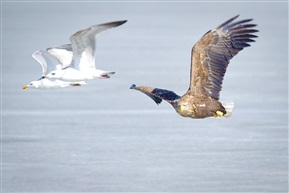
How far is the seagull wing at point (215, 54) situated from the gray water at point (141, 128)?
1098 millimetres

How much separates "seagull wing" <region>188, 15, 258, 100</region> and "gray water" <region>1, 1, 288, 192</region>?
1098 mm

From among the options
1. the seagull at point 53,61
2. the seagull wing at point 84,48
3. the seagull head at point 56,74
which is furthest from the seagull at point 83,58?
the seagull at point 53,61

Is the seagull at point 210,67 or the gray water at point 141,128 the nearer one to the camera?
the seagull at point 210,67

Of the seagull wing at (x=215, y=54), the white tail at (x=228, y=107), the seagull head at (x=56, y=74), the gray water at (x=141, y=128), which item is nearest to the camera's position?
the seagull wing at (x=215, y=54)

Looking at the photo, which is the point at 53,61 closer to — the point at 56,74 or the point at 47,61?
the point at 47,61

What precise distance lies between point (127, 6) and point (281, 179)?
20.7 m

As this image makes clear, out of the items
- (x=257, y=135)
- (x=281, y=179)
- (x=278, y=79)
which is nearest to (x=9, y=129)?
(x=257, y=135)

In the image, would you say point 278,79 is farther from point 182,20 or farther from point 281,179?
point 182,20

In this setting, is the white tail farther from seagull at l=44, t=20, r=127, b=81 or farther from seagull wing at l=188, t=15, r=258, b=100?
seagull at l=44, t=20, r=127, b=81

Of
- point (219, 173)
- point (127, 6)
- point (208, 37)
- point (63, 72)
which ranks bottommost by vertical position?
point (127, 6)

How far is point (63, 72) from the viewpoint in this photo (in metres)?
11.5

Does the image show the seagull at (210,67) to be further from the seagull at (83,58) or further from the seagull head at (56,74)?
the seagull head at (56,74)

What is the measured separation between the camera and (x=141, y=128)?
1270 centimetres

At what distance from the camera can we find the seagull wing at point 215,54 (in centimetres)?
930
